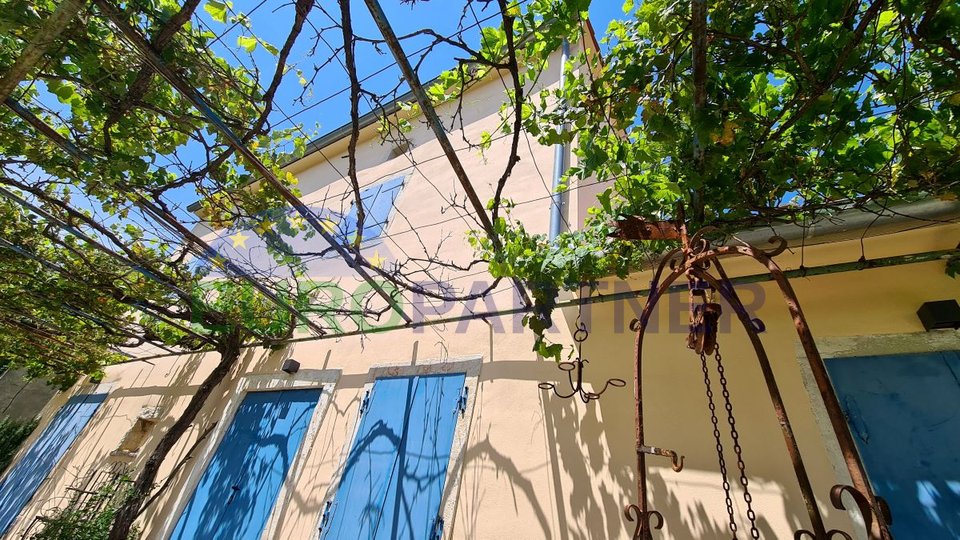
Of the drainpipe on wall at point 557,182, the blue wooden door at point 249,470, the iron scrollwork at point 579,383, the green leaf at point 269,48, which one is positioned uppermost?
the drainpipe on wall at point 557,182

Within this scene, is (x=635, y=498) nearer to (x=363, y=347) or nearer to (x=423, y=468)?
(x=423, y=468)

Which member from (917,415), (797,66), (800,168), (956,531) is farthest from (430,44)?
(956,531)

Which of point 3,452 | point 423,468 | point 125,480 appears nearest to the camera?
point 423,468

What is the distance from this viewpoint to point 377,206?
5.98 meters

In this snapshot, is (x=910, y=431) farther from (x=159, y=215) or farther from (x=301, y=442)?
(x=159, y=215)

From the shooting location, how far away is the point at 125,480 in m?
4.52

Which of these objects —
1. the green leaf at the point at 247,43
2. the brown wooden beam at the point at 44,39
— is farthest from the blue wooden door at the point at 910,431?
the brown wooden beam at the point at 44,39

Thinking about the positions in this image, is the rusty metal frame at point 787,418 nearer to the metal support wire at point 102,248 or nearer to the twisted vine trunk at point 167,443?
the metal support wire at point 102,248

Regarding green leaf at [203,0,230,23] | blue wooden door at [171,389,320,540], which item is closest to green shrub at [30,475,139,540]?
blue wooden door at [171,389,320,540]

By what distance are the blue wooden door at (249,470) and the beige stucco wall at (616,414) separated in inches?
9.6

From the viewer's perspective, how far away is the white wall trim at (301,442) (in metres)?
3.46

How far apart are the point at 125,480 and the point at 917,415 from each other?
24.6ft

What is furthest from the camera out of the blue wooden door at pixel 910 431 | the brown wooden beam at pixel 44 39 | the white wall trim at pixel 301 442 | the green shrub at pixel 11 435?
the green shrub at pixel 11 435

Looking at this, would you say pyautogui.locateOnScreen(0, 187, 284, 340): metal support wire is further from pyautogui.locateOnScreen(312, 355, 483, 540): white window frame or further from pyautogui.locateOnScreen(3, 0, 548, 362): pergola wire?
pyautogui.locateOnScreen(312, 355, 483, 540): white window frame
